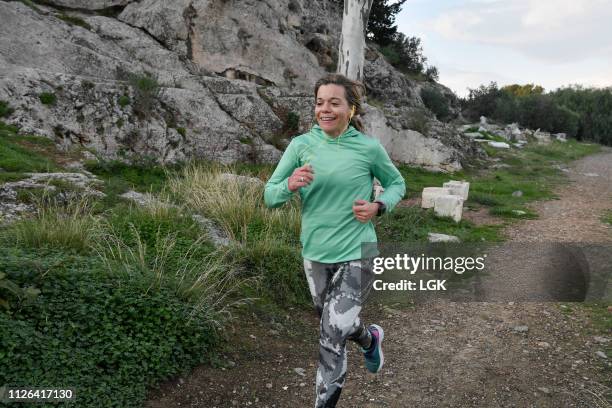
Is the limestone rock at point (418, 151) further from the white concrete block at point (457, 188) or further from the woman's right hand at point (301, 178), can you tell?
the woman's right hand at point (301, 178)

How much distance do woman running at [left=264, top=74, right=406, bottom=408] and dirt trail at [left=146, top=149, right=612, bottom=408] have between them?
81 cm

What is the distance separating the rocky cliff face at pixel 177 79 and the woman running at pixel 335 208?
6.06 metres

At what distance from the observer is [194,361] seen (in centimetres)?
354

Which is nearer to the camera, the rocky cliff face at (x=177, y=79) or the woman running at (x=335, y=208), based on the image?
the woman running at (x=335, y=208)

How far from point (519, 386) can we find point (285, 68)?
10.9 m

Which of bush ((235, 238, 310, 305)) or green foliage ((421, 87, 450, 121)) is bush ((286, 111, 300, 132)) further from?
green foliage ((421, 87, 450, 121))

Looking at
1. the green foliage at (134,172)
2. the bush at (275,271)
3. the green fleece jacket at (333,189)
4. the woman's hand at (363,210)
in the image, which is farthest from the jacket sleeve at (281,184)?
the green foliage at (134,172)

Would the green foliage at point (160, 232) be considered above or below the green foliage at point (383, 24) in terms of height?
below

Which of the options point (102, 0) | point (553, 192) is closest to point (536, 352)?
point (553, 192)

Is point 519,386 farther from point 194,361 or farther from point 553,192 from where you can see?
point 553,192

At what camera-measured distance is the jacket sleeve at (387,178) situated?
3012 millimetres

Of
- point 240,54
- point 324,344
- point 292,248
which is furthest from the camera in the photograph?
point 240,54

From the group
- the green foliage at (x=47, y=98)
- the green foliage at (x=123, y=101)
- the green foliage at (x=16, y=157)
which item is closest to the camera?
the green foliage at (x=16, y=157)

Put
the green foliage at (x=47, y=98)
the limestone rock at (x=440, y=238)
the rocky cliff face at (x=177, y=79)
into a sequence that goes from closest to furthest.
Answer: the limestone rock at (x=440, y=238) < the green foliage at (x=47, y=98) < the rocky cliff face at (x=177, y=79)
